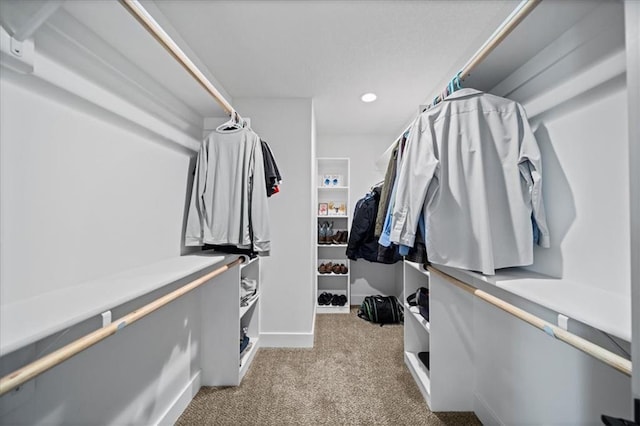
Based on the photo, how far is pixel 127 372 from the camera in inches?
43.1

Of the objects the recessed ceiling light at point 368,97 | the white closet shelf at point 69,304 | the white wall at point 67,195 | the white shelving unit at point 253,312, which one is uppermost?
the recessed ceiling light at point 368,97

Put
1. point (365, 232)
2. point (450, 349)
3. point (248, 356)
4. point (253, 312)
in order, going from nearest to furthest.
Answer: point (450, 349) < point (248, 356) < point (253, 312) < point (365, 232)

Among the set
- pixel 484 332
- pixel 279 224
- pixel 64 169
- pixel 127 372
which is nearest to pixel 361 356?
pixel 484 332

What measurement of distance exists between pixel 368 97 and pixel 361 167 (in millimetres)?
1321

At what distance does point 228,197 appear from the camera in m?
1.52

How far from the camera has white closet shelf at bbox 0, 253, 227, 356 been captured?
50 centimetres

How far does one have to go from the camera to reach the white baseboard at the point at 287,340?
2324mm

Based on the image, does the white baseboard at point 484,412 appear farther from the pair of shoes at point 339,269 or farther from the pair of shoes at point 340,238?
the pair of shoes at point 340,238

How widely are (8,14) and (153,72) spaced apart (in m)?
0.60

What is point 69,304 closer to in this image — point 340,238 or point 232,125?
point 232,125

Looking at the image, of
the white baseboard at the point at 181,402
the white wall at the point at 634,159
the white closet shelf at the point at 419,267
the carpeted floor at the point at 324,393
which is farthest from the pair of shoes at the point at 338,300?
the white wall at the point at 634,159

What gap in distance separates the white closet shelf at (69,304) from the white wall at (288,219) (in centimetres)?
132

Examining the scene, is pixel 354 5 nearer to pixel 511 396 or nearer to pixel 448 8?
pixel 448 8

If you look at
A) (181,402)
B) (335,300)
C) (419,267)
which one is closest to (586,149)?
(419,267)
